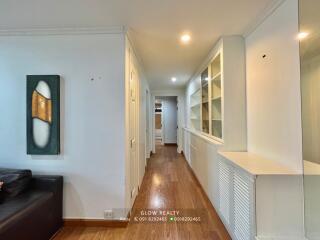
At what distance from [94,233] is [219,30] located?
2791 millimetres

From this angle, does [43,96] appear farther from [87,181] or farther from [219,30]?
[219,30]

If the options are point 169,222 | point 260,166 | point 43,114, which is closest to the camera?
point 260,166

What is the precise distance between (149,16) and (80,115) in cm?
137

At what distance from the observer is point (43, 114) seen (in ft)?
7.99

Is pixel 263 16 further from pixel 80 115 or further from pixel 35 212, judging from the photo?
pixel 35 212

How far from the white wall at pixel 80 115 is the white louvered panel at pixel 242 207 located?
1.28 meters

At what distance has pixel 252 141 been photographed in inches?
97.8

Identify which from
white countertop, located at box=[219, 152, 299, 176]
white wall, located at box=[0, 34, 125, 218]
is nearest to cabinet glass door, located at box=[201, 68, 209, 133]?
white countertop, located at box=[219, 152, 299, 176]

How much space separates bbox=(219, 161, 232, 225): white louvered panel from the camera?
2221 millimetres

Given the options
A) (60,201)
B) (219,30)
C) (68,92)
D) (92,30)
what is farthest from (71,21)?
(60,201)

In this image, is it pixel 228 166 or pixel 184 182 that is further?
pixel 184 182

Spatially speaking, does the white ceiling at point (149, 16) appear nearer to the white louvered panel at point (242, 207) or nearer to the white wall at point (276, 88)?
the white wall at point (276, 88)

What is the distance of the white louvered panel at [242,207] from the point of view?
1701 millimetres

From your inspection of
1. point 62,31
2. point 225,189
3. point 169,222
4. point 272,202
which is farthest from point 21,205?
point 272,202
